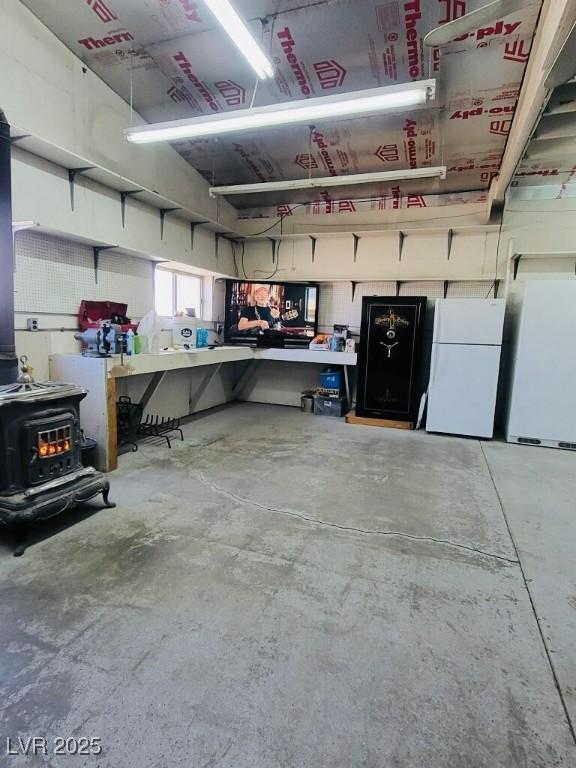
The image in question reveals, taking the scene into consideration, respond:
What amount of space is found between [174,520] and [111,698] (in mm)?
1186

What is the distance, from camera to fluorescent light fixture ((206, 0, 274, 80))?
198 centimetres

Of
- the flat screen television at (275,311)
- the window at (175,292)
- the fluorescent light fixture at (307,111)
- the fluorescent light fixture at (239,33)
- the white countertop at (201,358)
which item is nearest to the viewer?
the fluorescent light fixture at (239,33)

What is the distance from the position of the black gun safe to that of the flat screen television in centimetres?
84

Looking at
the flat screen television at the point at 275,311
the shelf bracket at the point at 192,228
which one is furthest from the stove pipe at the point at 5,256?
the flat screen television at the point at 275,311

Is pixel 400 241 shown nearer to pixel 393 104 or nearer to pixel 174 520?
pixel 393 104

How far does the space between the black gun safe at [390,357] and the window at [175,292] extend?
2313 mm

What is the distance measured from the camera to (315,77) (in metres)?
3.38

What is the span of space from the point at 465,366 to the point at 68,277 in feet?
13.5

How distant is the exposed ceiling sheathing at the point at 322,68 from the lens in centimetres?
283

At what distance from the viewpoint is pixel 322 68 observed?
3287 millimetres

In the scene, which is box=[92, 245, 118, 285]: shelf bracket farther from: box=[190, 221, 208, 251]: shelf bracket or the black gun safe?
the black gun safe

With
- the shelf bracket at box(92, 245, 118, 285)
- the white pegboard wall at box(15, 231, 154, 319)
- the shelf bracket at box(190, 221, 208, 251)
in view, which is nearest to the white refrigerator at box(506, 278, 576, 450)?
the shelf bracket at box(190, 221, 208, 251)

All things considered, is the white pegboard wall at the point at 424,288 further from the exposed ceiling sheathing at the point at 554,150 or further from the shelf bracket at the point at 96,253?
the shelf bracket at the point at 96,253

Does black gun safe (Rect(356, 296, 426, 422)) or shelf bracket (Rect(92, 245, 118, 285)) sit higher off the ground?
shelf bracket (Rect(92, 245, 118, 285))
